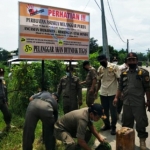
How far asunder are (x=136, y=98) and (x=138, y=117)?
343 mm

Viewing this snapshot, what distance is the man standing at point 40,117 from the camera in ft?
13.0

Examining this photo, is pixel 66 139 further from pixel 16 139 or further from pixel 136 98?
pixel 16 139

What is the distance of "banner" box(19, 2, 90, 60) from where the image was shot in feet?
14.9

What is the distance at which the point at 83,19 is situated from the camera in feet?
17.9

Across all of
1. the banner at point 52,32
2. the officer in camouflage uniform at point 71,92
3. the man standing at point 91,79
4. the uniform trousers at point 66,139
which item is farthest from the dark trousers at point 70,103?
the uniform trousers at point 66,139

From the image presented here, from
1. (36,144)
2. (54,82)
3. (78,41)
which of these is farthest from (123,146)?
(54,82)

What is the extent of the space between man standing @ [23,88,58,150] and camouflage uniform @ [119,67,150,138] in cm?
140

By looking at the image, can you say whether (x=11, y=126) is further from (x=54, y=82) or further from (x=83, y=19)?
(x=54, y=82)

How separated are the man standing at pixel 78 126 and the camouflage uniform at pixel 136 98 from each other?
0.94 metres

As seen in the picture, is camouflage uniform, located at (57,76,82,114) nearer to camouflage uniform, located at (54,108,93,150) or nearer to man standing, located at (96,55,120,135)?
man standing, located at (96,55,120,135)

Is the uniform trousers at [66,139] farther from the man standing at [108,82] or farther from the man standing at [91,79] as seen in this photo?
the man standing at [91,79]

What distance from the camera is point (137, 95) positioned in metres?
4.48

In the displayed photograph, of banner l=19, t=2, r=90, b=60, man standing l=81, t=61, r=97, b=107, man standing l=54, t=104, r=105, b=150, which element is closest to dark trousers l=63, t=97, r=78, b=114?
man standing l=81, t=61, r=97, b=107

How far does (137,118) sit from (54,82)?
259 inches
